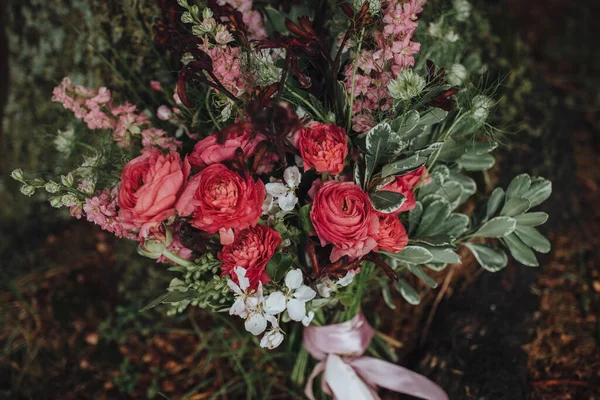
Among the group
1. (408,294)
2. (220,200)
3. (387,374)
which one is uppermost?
(220,200)

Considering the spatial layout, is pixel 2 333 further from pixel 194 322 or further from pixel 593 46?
pixel 593 46

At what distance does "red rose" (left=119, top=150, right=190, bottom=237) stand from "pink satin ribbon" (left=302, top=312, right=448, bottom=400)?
0.44 m

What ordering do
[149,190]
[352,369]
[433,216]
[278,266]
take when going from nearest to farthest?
1. [149,190]
2. [278,266]
3. [433,216]
4. [352,369]

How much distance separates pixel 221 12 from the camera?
76 cm

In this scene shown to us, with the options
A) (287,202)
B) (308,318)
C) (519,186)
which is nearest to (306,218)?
(287,202)

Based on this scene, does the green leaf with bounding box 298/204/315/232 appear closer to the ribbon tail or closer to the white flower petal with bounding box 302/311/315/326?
the white flower petal with bounding box 302/311/315/326

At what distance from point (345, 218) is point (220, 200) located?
0.56ft

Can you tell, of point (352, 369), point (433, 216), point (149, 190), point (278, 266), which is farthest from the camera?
point (352, 369)

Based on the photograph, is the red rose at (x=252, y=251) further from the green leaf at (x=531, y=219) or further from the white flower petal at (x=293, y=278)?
the green leaf at (x=531, y=219)

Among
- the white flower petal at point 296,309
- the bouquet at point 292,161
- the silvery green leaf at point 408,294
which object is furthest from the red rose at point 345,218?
the silvery green leaf at point 408,294

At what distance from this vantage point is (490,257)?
96 centimetres

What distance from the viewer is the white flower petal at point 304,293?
0.75 metres

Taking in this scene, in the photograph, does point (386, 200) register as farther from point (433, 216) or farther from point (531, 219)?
point (531, 219)

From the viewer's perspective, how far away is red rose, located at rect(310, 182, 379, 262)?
692 mm
